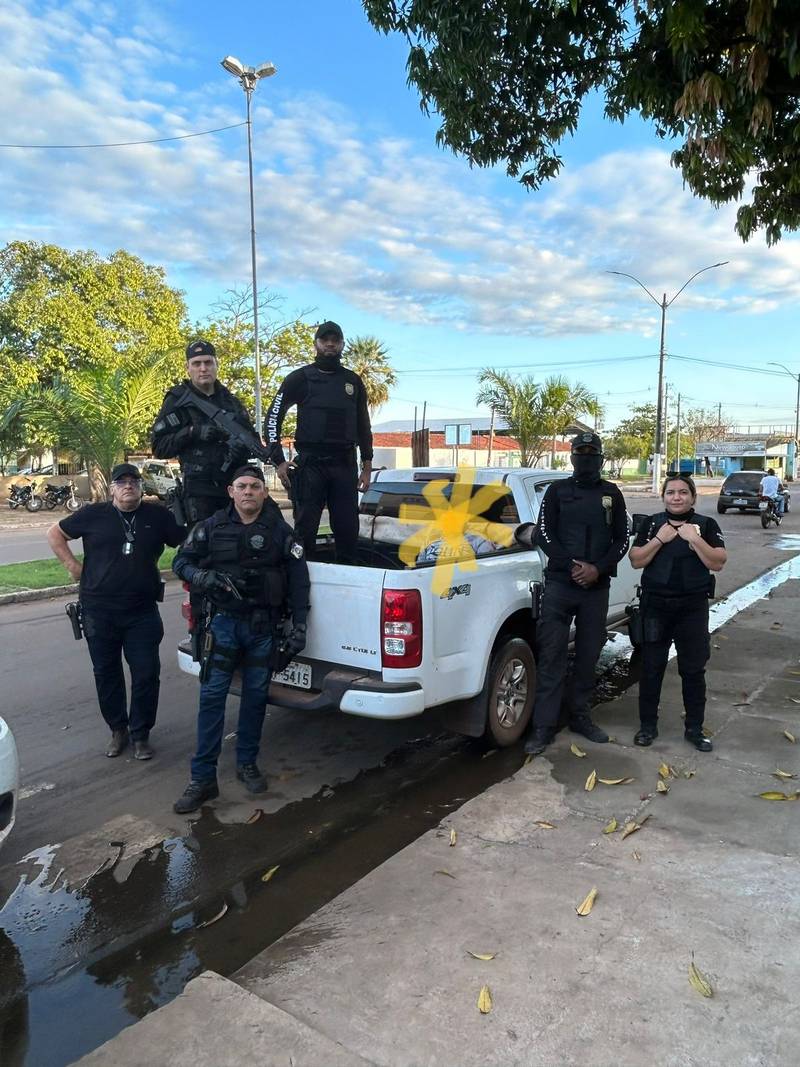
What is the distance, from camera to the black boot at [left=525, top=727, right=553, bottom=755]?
444 cm

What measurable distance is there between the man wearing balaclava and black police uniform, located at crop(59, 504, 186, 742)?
2.27m

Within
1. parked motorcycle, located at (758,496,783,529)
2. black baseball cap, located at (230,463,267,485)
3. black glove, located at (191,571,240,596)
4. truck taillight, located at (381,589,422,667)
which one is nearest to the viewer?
truck taillight, located at (381,589,422,667)

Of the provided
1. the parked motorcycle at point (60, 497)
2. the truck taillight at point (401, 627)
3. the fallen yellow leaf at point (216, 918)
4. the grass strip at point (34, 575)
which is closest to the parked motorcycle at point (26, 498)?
the parked motorcycle at point (60, 497)

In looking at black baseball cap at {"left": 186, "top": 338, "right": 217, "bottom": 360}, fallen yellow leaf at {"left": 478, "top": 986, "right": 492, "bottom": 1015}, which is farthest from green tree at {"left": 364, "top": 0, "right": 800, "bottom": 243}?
fallen yellow leaf at {"left": 478, "top": 986, "right": 492, "bottom": 1015}

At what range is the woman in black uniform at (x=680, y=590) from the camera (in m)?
4.38

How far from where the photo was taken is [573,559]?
14.6ft

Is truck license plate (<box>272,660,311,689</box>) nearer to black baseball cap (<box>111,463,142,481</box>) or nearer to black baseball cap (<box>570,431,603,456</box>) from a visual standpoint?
black baseball cap (<box>111,463,142,481</box>)

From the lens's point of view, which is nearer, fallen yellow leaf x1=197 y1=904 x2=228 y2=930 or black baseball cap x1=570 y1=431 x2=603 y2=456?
fallen yellow leaf x1=197 y1=904 x2=228 y2=930

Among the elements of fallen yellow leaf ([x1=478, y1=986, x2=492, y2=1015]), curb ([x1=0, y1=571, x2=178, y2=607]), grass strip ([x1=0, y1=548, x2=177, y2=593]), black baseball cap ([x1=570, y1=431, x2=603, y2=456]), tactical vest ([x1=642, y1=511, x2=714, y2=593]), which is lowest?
curb ([x1=0, y1=571, x2=178, y2=607])

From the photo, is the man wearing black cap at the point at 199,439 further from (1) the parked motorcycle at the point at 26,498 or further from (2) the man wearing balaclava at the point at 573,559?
(1) the parked motorcycle at the point at 26,498

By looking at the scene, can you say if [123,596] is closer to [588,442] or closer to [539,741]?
[539,741]

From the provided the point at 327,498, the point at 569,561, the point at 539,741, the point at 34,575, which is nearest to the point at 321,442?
the point at 327,498

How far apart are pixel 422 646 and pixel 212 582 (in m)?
1.10

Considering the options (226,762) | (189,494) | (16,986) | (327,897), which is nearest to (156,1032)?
(16,986)
